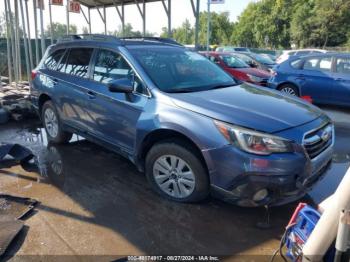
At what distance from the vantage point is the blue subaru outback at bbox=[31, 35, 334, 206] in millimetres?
3035

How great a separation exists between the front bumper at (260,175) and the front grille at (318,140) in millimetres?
90

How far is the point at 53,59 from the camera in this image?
5582 mm

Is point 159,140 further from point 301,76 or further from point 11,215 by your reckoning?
point 301,76

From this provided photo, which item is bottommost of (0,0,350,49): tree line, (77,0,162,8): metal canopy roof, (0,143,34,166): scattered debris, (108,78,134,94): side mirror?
(0,143,34,166): scattered debris

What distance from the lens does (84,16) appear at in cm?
1330

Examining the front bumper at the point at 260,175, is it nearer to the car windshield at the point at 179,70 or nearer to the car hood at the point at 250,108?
the car hood at the point at 250,108

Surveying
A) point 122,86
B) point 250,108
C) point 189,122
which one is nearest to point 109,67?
point 122,86

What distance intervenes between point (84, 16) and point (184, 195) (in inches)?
458

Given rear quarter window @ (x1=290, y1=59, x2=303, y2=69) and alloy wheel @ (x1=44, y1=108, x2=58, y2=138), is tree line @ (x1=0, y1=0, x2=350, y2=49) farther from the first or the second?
alloy wheel @ (x1=44, y1=108, x2=58, y2=138)

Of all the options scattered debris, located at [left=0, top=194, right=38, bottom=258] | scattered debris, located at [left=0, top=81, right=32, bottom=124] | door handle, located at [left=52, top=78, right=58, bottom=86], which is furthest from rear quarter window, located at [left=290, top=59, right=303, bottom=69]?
scattered debris, located at [left=0, top=194, right=38, bottom=258]

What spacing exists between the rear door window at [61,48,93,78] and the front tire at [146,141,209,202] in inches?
70.0

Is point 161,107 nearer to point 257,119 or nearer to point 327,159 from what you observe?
point 257,119

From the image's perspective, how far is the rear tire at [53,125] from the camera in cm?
547

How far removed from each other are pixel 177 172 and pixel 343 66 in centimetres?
696
